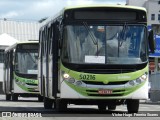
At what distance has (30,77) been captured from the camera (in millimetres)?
33719

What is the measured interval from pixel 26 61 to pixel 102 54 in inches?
640

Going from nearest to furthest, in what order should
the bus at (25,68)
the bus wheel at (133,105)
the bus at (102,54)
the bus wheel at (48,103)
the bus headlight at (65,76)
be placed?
the bus at (102,54)
the bus headlight at (65,76)
the bus wheel at (133,105)
the bus wheel at (48,103)
the bus at (25,68)

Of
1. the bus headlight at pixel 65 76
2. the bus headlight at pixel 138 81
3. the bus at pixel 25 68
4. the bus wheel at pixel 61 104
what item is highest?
the bus headlight at pixel 65 76

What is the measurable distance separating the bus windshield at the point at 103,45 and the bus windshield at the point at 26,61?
1511 cm

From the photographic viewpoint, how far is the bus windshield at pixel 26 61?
109ft

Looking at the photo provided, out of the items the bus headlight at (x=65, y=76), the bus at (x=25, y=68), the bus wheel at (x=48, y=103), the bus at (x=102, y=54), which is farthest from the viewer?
the bus at (x=25, y=68)

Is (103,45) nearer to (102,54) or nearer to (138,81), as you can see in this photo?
(102,54)

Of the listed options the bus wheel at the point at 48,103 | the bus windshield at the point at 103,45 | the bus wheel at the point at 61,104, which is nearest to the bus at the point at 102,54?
the bus windshield at the point at 103,45

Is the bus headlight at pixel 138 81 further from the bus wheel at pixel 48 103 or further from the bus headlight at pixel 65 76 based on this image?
the bus wheel at pixel 48 103

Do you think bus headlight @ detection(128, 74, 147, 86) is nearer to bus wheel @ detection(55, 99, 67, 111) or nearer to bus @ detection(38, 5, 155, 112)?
bus @ detection(38, 5, 155, 112)

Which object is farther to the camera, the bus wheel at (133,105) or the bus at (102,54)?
the bus wheel at (133,105)

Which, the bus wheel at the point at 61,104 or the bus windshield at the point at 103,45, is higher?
the bus windshield at the point at 103,45

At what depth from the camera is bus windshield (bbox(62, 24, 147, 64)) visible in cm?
Answer: 1794

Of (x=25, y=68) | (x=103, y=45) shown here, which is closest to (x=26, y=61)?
(x=25, y=68)
